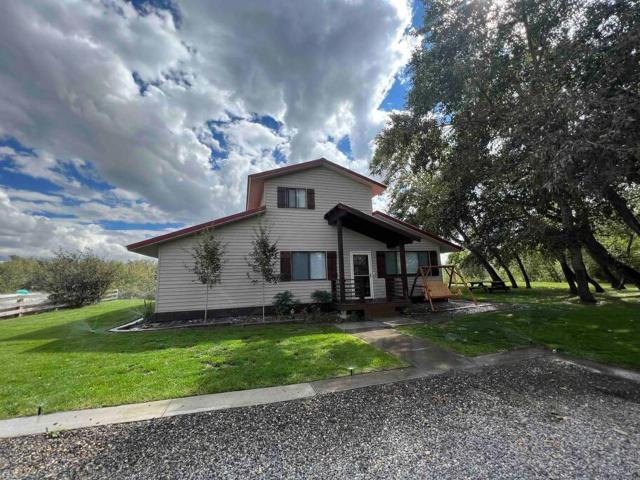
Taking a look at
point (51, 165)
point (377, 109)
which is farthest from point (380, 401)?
point (51, 165)

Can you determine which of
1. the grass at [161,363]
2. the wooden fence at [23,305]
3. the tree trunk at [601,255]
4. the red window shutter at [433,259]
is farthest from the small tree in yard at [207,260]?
the tree trunk at [601,255]

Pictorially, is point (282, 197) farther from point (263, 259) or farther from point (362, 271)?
point (362, 271)

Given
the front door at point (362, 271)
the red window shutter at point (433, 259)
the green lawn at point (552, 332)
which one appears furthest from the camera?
the red window shutter at point (433, 259)

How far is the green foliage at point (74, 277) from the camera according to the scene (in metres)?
17.1

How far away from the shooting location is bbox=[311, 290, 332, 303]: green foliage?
11648 mm

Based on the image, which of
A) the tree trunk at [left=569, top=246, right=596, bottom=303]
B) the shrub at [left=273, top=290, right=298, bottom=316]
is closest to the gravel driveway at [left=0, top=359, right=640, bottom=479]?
the shrub at [left=273, top=290, right=298, bottom=316]

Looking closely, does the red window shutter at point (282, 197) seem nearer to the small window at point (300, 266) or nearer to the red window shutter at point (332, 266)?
the small window at point (300, 266)

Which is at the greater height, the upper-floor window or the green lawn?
the upper-floor window

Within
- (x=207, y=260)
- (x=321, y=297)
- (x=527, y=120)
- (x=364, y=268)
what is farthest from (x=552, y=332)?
(x=207, y=260)

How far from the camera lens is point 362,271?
12.7 metres

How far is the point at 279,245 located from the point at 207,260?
311 centimetres

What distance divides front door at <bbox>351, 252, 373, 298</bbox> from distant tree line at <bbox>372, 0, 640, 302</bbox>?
5385mm

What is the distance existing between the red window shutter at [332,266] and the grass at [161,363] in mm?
3766

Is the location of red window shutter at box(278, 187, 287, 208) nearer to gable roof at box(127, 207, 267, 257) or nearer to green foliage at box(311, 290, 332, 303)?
gable roof at box(127, 207, 267, 257)
